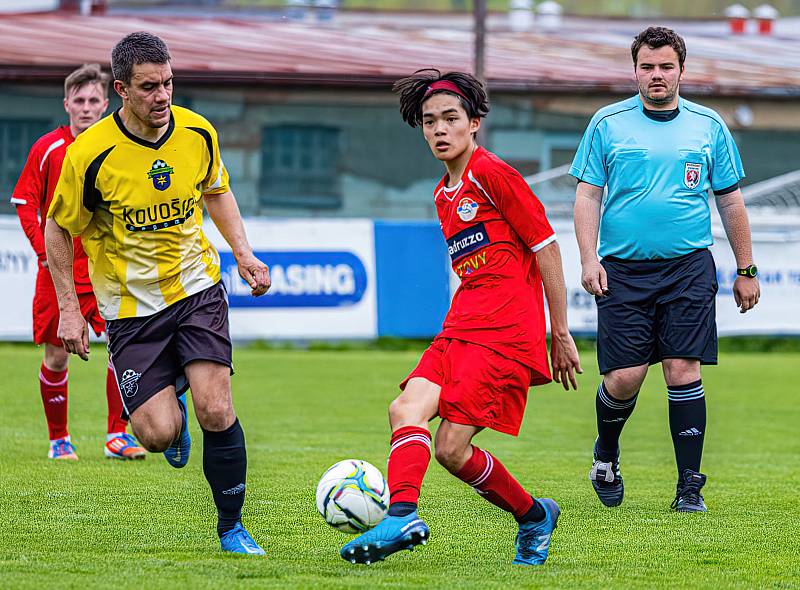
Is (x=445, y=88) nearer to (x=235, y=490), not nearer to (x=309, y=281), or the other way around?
(x=235, y=490)

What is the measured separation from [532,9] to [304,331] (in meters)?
17.9

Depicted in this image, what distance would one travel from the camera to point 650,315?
6.69 m

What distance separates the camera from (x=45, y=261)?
7.88 metres

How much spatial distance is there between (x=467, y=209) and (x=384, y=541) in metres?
1.35

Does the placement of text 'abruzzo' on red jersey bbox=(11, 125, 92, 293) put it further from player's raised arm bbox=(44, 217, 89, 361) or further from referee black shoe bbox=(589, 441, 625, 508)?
referee black shoe bbox=(589, 441, 625, 508)

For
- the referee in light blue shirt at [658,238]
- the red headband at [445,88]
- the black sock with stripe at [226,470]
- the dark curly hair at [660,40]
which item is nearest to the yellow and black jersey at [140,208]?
the black sock with stripe at [226,470]

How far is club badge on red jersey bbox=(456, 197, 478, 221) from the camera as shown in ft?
17.2

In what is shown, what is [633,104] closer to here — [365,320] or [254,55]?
[365,320]

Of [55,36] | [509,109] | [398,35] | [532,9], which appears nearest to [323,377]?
[509,109]

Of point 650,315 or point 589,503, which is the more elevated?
point 650,315

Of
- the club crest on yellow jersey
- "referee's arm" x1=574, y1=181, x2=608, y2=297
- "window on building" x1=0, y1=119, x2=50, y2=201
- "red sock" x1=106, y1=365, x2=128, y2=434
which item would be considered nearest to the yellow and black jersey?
the club crest on yellow jersey

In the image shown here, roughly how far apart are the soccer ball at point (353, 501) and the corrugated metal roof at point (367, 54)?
16.6 meters

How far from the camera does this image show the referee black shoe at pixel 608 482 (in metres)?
6.77

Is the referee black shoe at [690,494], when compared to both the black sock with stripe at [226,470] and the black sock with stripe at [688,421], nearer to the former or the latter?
the black sock with stripe at [688,421]
